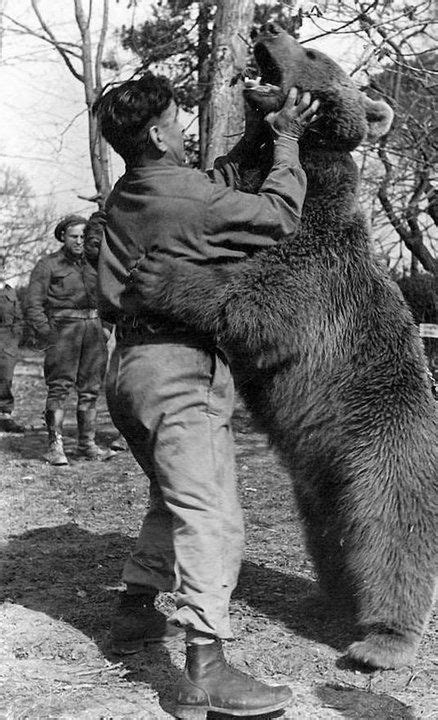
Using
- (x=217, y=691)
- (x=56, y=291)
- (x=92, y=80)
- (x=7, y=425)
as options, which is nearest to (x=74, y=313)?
(x=56, y=291)

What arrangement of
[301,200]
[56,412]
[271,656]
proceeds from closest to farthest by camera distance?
[301,200]
[271,656]
[56,412]

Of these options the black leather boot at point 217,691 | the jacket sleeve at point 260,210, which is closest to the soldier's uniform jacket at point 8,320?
the jacket sleeve at point 260,210

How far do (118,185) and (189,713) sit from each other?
1923mm

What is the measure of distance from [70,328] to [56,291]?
16.4 inches

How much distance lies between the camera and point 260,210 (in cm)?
A: 307

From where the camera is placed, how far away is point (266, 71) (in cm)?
371

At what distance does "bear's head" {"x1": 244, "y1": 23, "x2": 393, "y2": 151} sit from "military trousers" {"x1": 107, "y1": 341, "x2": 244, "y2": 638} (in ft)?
3.44

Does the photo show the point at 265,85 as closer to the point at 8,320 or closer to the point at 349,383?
the point at 349,383

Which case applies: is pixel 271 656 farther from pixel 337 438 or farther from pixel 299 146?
pixel 299 146

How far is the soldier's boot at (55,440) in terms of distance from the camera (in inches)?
316

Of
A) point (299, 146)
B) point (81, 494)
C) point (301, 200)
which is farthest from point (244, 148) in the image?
point (81, 494)

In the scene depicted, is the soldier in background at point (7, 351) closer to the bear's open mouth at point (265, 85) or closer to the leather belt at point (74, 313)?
the leather belt at point (74, 313)

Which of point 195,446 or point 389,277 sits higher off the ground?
point 389,277

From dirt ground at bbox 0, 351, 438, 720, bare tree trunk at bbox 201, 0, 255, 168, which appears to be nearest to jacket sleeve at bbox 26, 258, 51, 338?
bare tree trunk at bbox 201, 0, 255, 168
